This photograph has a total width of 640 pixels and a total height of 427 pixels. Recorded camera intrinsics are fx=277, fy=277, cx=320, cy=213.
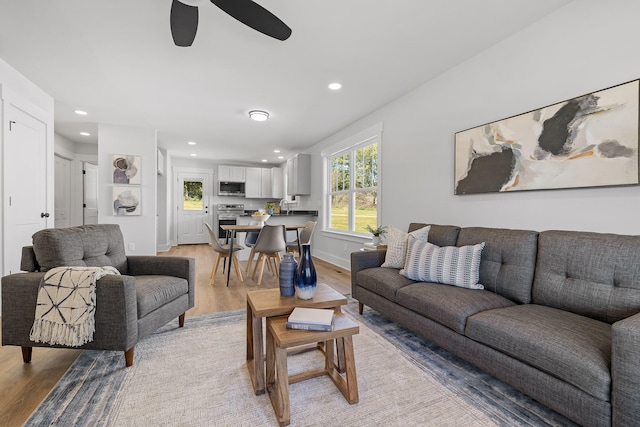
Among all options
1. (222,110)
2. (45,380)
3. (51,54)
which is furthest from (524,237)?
(51,54)

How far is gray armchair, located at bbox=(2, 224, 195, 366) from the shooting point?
64.6 inches

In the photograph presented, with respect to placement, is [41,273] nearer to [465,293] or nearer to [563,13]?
[465,293]

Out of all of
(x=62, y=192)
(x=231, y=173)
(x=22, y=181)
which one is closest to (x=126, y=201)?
(x=22, y=181)

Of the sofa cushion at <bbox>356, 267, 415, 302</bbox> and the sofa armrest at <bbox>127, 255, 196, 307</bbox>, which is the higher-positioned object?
the sofa armrest at <bbox>127, 255, 196, 307</bbox>

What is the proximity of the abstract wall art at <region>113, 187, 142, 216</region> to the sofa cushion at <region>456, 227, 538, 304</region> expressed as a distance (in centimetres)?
506

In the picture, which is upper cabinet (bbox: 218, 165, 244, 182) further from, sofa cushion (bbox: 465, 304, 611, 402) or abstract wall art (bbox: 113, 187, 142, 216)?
sofa cushion (bbox: 465, 304, 611, 402)

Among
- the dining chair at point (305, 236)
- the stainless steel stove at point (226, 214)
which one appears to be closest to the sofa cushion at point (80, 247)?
the dining chair at point (305, 236)

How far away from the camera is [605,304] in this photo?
146 cm

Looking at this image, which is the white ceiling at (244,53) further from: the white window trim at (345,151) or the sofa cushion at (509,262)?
the sofa cushion at (509,262)

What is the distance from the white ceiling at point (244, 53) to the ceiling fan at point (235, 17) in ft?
0.75

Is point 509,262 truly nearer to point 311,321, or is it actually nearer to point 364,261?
point 364,261

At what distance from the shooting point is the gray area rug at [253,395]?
132cm

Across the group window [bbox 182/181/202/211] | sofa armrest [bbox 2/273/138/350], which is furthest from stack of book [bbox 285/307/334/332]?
window [bbox 182/181/202/211]

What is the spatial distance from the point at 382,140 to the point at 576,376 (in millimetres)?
3182
